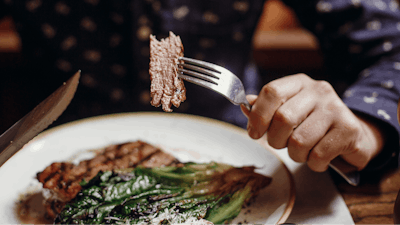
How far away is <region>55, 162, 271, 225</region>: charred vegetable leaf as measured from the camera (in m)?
0.61

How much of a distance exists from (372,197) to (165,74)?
0.62 metres

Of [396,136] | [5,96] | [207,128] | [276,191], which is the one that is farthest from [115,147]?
[5,96]

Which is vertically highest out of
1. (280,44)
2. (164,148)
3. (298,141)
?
(298,141)

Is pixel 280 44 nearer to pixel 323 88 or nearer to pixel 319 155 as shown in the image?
pixel 323 88

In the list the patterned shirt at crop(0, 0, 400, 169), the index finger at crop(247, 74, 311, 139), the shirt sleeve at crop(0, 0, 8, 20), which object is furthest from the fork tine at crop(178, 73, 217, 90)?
the shirt sleeve at crop(0, 0, 8, 20)

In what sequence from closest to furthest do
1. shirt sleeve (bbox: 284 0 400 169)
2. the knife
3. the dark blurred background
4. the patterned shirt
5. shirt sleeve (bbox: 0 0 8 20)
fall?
1. the knife
2. shirt sleeve (bbox: 284 0 400 169)
3. the patterned shirt
4. shirt sleeve (bbox: 0 0 8 20)
5. the dark blurred background

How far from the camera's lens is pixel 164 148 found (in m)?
0.91

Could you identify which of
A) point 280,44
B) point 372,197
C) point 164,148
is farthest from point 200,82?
point 280,44

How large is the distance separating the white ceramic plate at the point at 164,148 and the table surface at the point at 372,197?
0.16m

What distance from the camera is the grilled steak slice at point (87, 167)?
0.65 metres

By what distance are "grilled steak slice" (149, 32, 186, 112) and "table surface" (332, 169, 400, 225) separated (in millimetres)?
506

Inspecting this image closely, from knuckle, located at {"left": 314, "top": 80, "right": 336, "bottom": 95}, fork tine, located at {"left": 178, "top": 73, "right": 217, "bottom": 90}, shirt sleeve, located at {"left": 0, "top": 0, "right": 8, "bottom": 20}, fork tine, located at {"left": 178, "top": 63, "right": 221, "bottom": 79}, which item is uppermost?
shirt sleeve, located at {"left": 0, "top": 0, "right": 8, "bottom": 20}

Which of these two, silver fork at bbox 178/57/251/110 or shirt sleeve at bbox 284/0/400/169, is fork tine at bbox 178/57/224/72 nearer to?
silver fork at bbox 178/57/251/110

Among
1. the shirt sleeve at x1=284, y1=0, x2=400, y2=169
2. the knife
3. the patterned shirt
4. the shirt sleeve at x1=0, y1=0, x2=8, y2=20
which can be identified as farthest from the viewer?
the shirt sleeve at x1=0, y1=0, x2=8, y2=20
